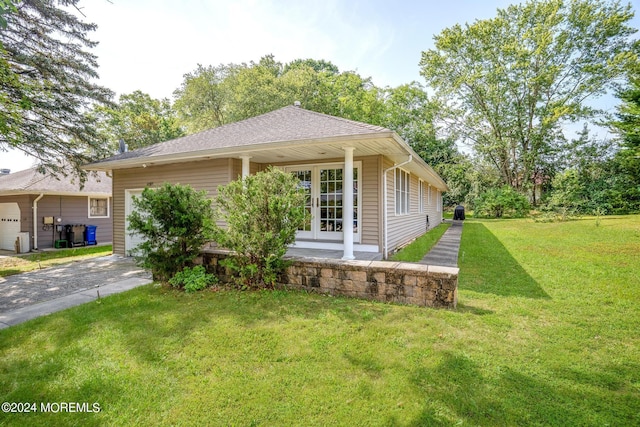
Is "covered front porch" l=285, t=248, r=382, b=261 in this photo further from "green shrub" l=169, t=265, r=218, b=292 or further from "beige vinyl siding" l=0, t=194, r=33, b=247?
"beige vinyl siding" l=0, t=194, r=33, b=247

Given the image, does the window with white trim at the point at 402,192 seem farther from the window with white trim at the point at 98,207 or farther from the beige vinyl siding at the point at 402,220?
the window with white trim at the point at 98,207

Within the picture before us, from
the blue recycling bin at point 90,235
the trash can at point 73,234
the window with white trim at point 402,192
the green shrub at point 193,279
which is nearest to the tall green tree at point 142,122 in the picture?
the blue recycling bin at point 90,235

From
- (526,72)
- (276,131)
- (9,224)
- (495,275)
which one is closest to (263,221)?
(276,131)

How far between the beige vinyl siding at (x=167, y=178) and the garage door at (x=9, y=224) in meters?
6.00

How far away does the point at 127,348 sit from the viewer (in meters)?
2.96

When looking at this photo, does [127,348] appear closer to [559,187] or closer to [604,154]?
[559,187]

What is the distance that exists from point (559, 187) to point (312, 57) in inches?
980

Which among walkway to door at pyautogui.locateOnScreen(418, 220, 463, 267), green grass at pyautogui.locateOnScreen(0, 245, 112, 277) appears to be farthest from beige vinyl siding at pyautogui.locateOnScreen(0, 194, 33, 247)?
walkway to door at pyautogui.locateOnScreen(418, 220, 463, 267)

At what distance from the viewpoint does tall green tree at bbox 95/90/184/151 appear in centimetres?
2201

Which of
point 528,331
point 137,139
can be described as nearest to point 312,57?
point 137,139

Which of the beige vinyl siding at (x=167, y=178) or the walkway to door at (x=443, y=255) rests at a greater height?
the beige vinyl siding at (x=167, y=178)

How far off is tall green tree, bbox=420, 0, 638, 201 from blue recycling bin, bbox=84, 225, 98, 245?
24.6 m

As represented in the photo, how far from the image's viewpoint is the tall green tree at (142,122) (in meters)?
22.0

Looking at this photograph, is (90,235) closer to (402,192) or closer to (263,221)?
(263,221)
